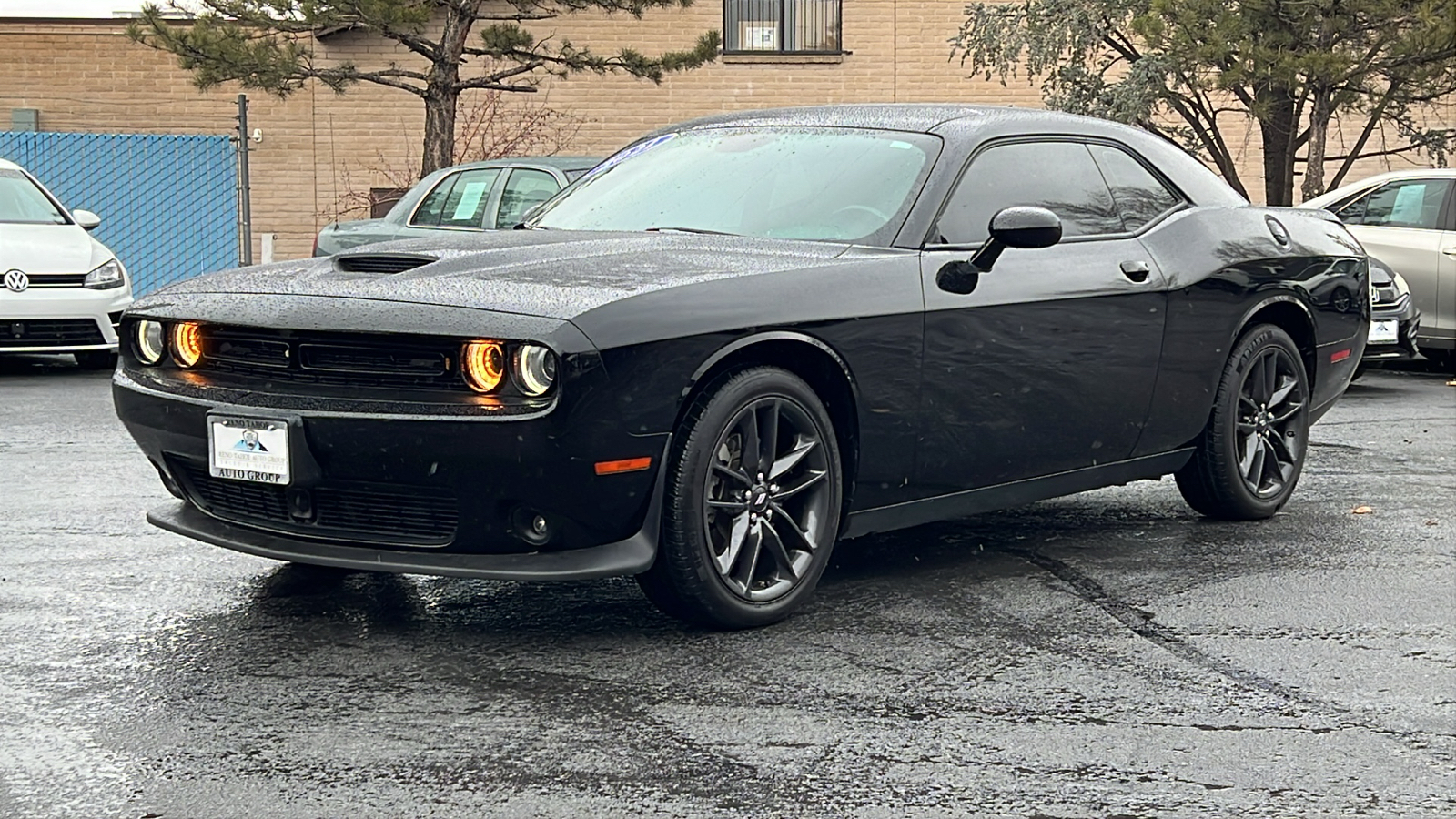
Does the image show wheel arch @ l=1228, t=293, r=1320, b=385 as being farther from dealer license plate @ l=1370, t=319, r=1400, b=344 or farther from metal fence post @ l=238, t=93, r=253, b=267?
metal fence post @ l=238, t=93, r=253, b=267

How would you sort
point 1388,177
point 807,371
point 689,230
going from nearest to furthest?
1. point 807,371
2. point 689,230
3. point 1388,177

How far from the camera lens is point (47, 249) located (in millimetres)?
12570

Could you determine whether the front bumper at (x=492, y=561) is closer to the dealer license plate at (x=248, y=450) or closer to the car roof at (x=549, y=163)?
the dealer license plate at (x=248, y=450)

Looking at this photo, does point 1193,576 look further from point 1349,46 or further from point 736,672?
point 1349,46

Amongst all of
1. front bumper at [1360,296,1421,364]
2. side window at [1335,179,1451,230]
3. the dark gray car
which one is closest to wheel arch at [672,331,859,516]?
front bumper at [1360,296,1421,364]

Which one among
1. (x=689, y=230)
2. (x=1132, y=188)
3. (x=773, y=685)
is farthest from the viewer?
(x=1132, y=188)

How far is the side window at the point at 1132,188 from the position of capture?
6.38 meters

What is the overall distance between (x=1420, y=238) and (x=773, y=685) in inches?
397

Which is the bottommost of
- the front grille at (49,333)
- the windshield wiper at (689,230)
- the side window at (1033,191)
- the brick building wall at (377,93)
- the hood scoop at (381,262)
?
the front grille at (49,333)

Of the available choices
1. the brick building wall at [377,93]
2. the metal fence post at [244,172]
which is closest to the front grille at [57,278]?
the metal fence post at [244,172]

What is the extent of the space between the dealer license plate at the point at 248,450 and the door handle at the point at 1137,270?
2862mm

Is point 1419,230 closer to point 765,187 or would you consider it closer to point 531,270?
point 765,187

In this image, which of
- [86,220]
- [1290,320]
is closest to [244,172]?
[86,220]

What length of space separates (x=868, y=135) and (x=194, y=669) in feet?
8.82
